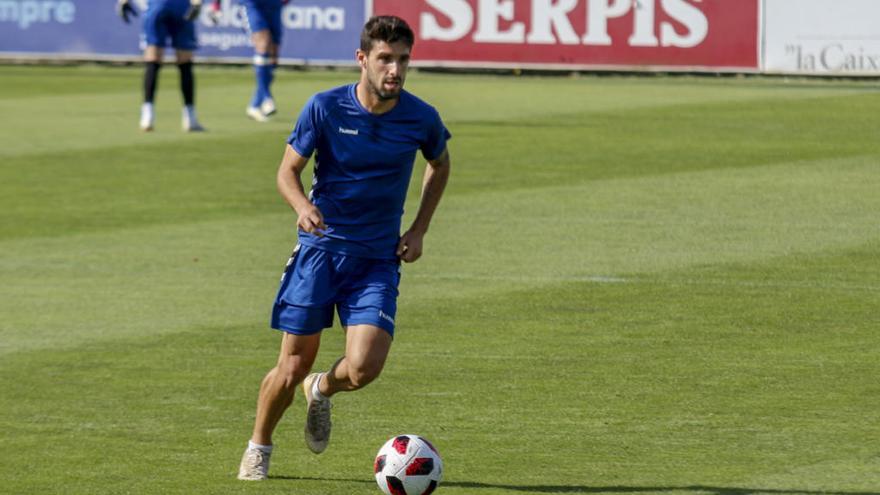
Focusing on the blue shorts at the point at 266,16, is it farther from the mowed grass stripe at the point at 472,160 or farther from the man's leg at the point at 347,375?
the man's leg at the point at 347,375

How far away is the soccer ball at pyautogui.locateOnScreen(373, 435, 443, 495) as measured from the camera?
7.44m

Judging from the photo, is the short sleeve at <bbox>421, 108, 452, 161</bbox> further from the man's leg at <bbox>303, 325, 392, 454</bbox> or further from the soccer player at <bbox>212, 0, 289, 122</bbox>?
the soccer player at <bbox>212, 0, 289, 122</bbox>

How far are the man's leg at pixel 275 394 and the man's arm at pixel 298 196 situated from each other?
1.73 ft

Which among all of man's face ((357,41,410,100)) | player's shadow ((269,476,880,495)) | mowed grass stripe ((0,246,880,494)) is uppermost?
man's face ((357,41,410,100))

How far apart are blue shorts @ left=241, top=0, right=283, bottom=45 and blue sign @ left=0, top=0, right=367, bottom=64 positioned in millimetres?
5926

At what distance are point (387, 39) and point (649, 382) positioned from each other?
2.85 metres

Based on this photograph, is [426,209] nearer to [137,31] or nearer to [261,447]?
[261,447]

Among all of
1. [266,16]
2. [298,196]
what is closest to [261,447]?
[298,196]

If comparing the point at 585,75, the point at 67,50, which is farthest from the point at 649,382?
the point at 67,50

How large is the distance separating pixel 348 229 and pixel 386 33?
832 mm

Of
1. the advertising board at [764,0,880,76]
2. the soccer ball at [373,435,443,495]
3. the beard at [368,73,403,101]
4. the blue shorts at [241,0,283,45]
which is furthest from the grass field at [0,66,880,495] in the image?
the advertising board at [764,0,880,76]

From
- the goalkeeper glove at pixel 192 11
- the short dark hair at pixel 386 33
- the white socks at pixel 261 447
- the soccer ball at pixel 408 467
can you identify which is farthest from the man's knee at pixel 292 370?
the goalkeeper glove at pixel 192 11

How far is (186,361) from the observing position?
34.1 feet

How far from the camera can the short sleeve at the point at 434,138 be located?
26.2ft
